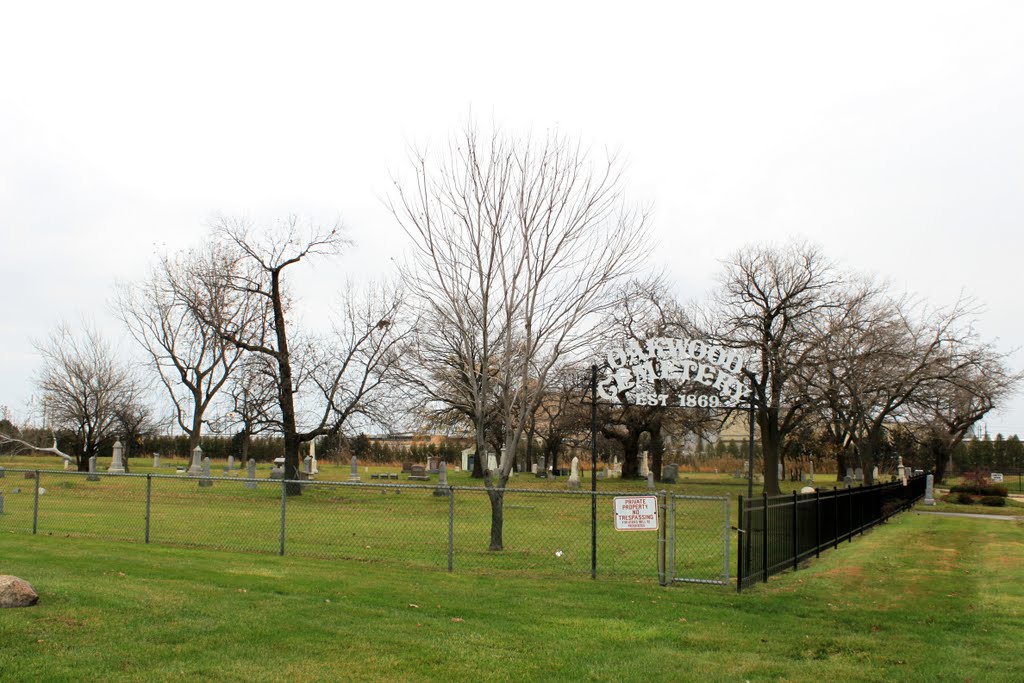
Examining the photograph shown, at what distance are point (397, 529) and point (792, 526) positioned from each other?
869 centimetres

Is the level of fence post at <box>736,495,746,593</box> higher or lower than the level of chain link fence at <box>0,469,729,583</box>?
higher

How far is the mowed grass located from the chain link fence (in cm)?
116

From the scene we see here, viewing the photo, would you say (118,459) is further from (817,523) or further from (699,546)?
(817,523)

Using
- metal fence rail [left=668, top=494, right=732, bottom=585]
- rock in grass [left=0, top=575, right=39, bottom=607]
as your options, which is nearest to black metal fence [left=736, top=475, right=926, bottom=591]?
metal fence rail [left=668, top=494, right=732, bottom=585]

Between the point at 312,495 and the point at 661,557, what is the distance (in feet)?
70.6

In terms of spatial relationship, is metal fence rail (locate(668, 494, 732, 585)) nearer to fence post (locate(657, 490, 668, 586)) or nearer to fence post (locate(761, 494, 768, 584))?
fence post (locate(657, 490, 668, 586))

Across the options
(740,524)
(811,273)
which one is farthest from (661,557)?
(811,273)

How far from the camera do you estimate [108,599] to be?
8297mm

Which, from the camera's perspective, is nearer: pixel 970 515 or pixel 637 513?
pixel 637 513

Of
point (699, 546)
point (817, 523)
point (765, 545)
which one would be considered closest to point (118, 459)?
point (699, 546)

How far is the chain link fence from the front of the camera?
12.6m

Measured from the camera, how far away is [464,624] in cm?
830

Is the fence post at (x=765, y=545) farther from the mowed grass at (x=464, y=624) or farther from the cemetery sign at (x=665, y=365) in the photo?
the cemetery sign at (x=665, y=365)

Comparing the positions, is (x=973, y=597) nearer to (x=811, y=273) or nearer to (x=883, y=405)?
(x=811, y=273)
